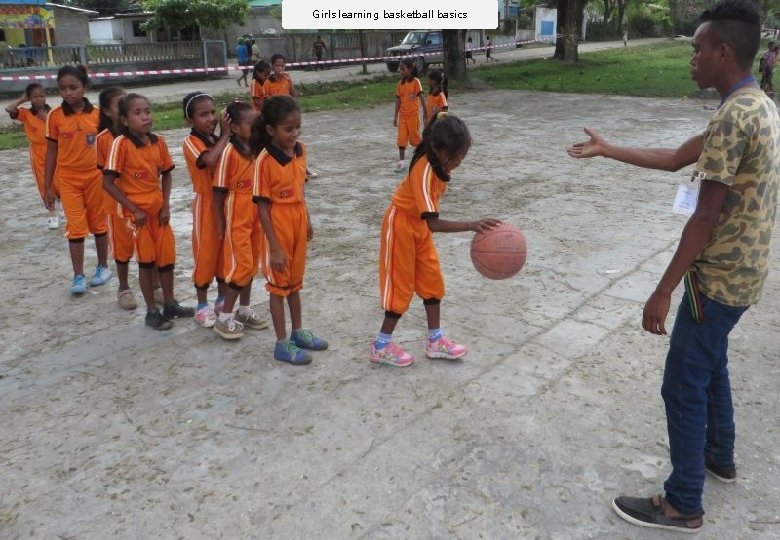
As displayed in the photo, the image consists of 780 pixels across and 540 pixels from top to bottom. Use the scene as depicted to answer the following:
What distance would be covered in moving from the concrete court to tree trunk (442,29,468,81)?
16.2 metres

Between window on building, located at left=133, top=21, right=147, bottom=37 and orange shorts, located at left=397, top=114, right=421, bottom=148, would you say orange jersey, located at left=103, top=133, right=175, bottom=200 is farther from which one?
window on building, located at left=133, top=21, right=147, bottom=37

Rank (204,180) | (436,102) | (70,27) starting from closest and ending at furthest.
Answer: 1. (204,180)
2. (436,102)
3. (70,27)

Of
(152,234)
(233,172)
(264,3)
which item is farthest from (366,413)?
(264,3)

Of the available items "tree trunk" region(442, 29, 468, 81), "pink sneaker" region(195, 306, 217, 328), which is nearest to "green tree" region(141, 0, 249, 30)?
"tree trunk" region(442, 29, 468, 81)

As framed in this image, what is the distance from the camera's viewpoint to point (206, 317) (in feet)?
15.2

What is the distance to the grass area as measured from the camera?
19.9 metres

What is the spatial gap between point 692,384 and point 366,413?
1.62 m

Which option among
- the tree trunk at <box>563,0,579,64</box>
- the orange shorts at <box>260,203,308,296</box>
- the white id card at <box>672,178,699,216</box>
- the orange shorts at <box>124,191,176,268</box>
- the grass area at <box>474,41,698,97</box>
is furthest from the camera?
the tree trunk at <box>563,0,579,64</box>

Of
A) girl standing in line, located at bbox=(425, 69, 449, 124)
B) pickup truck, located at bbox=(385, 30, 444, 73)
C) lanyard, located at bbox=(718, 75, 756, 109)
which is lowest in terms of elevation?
girl standing in line, located at bbox=(425, 69, 449, 124)

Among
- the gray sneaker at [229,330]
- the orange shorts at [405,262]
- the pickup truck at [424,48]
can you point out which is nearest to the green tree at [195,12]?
the pickup truck at [424,48]

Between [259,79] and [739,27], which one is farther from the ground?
[739,27]

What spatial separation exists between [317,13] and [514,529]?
17.0m

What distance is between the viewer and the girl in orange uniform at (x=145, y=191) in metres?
4.31

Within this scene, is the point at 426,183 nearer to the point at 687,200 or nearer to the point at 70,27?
the point at 687,200
